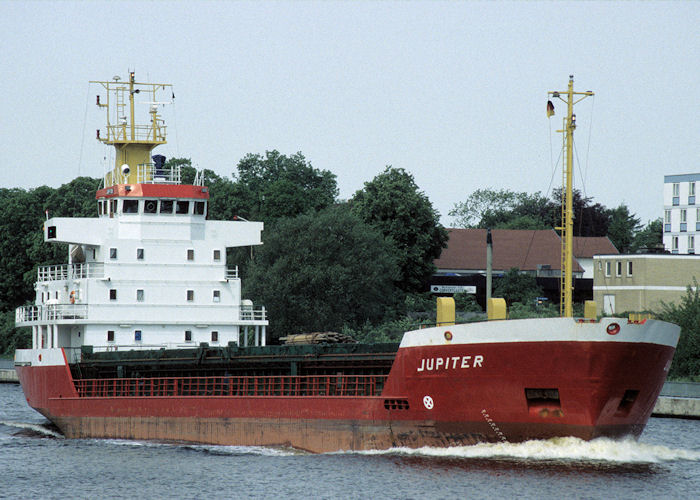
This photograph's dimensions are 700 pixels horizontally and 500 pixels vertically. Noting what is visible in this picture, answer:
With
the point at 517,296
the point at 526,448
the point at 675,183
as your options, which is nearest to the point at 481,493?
the point at 526,448

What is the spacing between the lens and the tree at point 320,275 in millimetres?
60469

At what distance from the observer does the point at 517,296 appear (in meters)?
77.4

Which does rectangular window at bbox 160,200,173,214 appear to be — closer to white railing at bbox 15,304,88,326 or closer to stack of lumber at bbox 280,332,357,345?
white railing at bbox 15,304,88,326

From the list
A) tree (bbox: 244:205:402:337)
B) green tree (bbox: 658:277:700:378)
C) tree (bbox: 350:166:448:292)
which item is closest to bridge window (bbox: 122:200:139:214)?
green tree (bbox: 658:277:700:378)

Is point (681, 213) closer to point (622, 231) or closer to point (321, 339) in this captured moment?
point (622, 231)

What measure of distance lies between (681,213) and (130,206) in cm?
6523

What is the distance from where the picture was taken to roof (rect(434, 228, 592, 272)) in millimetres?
96625

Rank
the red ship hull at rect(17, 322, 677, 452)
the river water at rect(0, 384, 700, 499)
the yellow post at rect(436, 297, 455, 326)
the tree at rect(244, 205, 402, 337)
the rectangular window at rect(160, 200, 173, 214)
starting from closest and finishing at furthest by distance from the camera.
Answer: the river water at rect(0, 384, 700, 499), the red ship hull at rect(17, 322, 677, 452), the yellow post at rect(436, 297, 455, 326), the rectangular window at rect(160, 200, 173, 214), the tree at rect(244, 205, 402, 337)

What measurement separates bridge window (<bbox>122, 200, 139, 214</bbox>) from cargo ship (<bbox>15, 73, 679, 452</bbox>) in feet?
0.11

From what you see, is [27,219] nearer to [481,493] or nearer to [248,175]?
[248,175]

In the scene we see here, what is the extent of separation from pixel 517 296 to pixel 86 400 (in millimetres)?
46177

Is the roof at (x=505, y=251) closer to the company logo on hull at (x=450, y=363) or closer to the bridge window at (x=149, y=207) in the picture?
the bridge window at (x=149, y=207)

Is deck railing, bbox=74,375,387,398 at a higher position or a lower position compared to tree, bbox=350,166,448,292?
lower

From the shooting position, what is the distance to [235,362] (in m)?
32.8
